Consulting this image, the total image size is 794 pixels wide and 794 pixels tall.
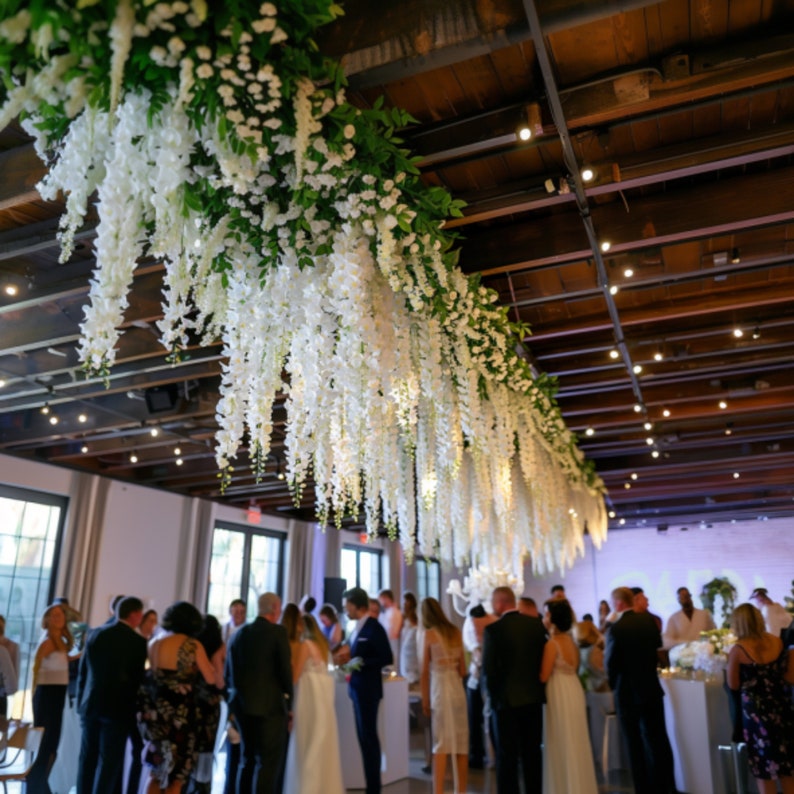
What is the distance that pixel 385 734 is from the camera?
242 inches

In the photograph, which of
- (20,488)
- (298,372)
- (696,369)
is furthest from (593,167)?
(20,488)

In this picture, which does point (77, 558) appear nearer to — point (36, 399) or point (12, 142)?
point (36, 399)

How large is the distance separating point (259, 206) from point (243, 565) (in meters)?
11.0

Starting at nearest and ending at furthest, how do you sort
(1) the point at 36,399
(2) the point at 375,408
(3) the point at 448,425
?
1. (2) the point at 375,408
2. (3) the point at 448,425
3. (1) the point at 36,399

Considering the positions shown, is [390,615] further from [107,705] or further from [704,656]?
[107,705]

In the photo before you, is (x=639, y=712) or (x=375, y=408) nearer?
(x=375, y=408)

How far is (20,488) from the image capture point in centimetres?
930

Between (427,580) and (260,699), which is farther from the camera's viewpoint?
(427,580)

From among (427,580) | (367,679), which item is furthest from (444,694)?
(427,580)

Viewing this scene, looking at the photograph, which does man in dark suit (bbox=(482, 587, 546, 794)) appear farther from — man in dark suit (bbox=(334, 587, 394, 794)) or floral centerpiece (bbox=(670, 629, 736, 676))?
floral centerpiece (bbox=(670, 629, 736, 676))

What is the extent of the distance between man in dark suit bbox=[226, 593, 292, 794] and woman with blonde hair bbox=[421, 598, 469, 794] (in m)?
1.22

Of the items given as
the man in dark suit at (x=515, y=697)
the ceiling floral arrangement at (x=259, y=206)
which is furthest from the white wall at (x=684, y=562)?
the ceiling floral arrangement at (x=259, y=206)

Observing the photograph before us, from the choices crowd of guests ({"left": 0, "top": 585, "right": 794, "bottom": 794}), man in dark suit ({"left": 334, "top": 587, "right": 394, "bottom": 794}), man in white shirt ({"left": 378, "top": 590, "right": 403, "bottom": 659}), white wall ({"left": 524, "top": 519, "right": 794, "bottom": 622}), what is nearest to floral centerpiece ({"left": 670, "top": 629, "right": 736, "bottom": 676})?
crowd of guests ({"left": 0, "top": 585, "right": 794, "bottom": 794})

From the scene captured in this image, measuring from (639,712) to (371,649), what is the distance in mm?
2005
